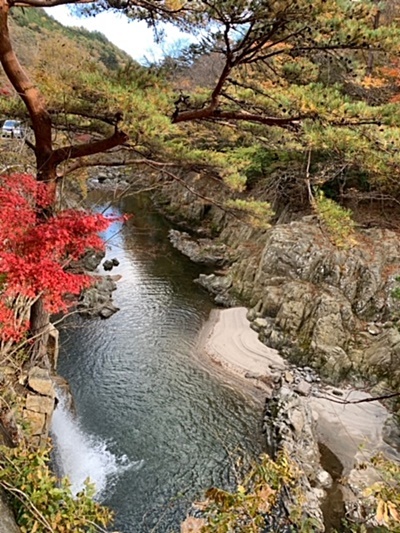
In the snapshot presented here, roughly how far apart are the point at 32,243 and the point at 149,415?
5163mm

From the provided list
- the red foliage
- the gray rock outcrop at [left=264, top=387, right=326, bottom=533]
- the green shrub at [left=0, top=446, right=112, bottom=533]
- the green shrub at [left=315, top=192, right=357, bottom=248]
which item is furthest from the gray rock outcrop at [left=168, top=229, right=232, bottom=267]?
the green shrub at [left=0, top=446, right=112, bottom=533]

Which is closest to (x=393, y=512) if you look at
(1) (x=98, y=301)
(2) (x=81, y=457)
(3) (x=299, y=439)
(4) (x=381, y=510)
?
(4) (x=381, y=510)

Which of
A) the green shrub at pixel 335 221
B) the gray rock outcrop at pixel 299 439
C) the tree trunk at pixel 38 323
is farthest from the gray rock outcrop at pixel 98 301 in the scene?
the green shrub at pixel 335 221

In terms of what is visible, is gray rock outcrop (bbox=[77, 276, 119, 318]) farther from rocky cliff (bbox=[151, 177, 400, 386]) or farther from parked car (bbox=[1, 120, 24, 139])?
parked car (bbox=[1, 120, 24, 139])

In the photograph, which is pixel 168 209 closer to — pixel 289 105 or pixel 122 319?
pixel 122 319

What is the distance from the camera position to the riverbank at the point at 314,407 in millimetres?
6934

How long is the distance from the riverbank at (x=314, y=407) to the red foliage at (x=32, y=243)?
14.7 feet

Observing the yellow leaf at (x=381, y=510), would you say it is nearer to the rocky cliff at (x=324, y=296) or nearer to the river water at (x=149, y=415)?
the river water at (x=149, y=415)

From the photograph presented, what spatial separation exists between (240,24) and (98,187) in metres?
22.0

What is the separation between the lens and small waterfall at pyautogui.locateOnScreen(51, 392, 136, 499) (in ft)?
21.9

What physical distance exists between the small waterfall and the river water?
0.02 metres

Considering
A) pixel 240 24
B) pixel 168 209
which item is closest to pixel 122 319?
pixel 240 24

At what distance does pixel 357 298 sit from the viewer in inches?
446

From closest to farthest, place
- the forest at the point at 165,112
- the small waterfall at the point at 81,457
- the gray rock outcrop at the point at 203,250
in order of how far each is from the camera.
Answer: the forest at the point at 165,112 → the small waterfall at the point at 81,457 → the gray rock outcrop at the point at 203,250
